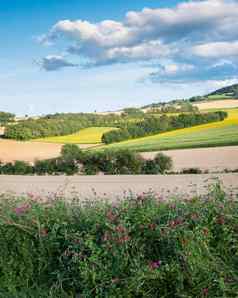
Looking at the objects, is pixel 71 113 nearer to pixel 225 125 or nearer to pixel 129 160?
pixel 129 160

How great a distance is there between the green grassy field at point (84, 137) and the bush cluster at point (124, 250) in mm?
18325

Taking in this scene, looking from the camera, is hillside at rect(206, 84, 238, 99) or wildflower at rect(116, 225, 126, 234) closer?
wildflower at rect(116, 225, 126, 234)

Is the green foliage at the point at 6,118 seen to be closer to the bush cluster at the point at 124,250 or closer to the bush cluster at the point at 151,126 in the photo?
the bush cluster at the point at 151,126

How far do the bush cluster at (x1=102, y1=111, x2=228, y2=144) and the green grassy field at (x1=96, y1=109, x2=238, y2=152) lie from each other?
0.25 m

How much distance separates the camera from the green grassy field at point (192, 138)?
24.1 metres

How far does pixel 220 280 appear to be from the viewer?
A: 13.7 feet

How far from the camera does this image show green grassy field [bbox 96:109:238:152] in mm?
24078

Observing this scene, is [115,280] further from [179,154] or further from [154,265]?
[179,154]

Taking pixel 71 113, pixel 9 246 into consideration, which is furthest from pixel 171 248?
pixel 71 113

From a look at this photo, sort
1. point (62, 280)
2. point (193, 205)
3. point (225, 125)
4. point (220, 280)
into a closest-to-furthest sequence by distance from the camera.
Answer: point (220, 280) → point (62, 280) → point (193, 205) → point (225, 125)

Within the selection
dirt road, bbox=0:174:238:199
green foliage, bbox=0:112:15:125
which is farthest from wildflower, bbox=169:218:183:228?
green foliage, bbox=0:112:15:125

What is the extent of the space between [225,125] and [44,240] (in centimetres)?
2706

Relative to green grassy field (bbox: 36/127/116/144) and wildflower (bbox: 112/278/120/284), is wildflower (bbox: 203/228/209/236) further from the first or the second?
green grassy field (bbox: 36/127/116/144)

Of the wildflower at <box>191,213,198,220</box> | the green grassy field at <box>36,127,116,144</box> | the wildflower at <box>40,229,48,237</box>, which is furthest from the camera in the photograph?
the green grassy field at <box>36,127,116,144</box>
